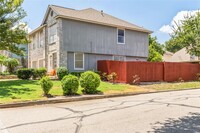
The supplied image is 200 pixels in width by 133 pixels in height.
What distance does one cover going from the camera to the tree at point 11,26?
18.0 m

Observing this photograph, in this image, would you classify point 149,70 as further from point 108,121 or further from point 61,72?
point 108,121

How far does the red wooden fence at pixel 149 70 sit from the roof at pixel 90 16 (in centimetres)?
446

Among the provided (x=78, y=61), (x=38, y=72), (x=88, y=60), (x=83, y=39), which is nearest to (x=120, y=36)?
(x=83, y=39)

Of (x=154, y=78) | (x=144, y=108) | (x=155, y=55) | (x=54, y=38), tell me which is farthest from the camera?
(x=155, y=55)

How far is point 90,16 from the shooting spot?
23.9m

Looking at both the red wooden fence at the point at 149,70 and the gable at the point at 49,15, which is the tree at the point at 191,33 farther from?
the gable at the point at 49,15

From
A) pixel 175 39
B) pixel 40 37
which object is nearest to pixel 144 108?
pixel 40 37

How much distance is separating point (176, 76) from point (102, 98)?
12853 mm

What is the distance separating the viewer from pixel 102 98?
1289 centimetres

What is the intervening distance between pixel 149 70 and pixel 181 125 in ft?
47.5

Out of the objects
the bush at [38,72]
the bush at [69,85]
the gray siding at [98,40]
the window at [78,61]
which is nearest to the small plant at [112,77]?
the window at [78,61]

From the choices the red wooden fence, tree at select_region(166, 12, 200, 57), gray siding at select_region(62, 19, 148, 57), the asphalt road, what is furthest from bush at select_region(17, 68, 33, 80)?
tree at select_region(166, 12, 200, 57)

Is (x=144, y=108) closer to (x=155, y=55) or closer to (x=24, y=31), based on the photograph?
(x=24, y=31)

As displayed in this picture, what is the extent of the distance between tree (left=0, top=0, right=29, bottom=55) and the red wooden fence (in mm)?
7945
